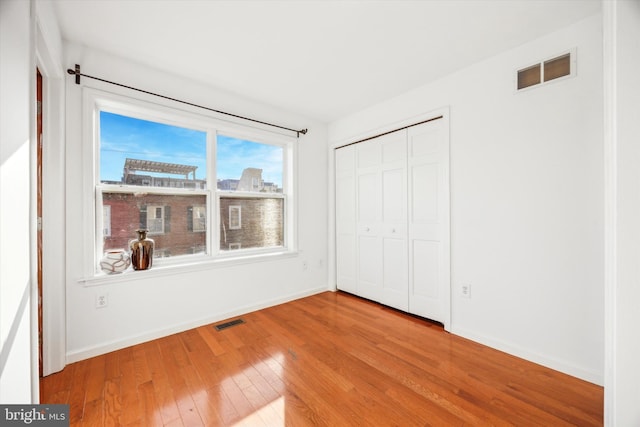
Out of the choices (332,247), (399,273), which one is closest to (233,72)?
(332,247)

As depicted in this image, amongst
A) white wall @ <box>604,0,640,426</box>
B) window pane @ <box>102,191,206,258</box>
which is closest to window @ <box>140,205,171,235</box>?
window pane @ <box>102,191,206,258</box>

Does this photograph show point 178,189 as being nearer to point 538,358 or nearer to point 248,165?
point 248,165

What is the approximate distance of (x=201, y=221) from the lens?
293cm

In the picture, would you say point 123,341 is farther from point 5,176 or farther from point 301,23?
point 301,23

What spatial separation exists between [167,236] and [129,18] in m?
1.87

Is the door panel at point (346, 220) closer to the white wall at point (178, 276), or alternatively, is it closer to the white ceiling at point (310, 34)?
the white wall at point (178, 276)

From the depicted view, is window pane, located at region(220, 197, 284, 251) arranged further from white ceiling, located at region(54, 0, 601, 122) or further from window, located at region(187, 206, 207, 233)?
white ceiling, located at region(54, 0, 601, 122)

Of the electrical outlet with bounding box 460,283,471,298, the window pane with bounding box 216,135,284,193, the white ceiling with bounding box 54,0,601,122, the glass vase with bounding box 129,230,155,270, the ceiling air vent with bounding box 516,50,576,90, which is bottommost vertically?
the electrical outlet with bounding box 460,283,471,298

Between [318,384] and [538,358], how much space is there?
5.85 ft

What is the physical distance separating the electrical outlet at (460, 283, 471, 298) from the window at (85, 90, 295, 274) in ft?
7.28

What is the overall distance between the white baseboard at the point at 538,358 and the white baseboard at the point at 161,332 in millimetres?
2113

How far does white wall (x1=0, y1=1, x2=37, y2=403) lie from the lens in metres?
0.97

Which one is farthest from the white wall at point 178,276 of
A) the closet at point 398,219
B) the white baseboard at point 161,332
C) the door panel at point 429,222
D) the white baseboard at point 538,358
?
the white baseboard at point 538,358

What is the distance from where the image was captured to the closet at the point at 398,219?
2789 mm
